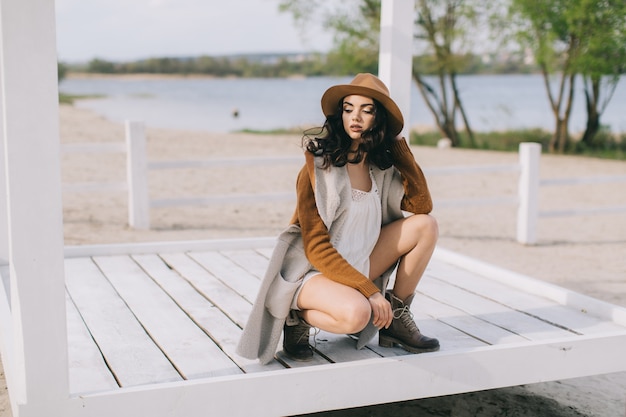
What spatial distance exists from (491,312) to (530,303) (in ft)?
1.09

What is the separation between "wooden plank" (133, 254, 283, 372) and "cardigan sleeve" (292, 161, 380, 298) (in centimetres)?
48

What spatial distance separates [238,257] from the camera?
532cm

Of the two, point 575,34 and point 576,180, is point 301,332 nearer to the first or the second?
point 576,180

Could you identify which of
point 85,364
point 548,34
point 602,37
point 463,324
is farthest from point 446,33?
point 85,364

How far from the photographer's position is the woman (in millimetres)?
3043

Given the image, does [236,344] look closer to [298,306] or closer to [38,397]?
[298,306]

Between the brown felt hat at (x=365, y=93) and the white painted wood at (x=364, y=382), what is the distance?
1.00m

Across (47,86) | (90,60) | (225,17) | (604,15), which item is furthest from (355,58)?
(90,60)

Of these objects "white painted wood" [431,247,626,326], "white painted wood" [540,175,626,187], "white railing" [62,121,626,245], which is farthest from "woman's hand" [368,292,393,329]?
"white painted wood" [540,175,626,187]

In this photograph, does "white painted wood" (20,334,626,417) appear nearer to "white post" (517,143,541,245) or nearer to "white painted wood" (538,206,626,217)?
"white post" (517,143,541,245)

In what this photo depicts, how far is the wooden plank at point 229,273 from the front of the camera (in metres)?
4.48

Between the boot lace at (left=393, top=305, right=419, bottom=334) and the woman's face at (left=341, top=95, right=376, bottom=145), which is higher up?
the woman's face at (left=341, top=95, right=376, bottom=145)

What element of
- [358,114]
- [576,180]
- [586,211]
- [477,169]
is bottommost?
[586,211]

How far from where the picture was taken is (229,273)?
16.0ft
